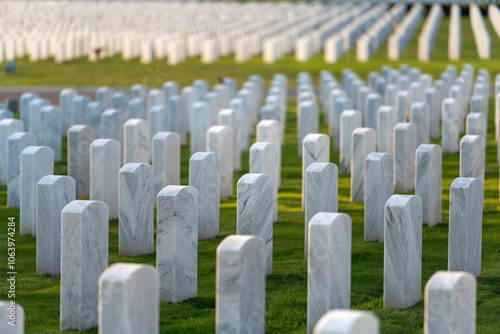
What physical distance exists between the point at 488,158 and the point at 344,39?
16.6 metres

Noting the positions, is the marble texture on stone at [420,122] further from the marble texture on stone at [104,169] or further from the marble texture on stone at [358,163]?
the marble texture on stone at [104,169]

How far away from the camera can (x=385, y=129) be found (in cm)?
1170

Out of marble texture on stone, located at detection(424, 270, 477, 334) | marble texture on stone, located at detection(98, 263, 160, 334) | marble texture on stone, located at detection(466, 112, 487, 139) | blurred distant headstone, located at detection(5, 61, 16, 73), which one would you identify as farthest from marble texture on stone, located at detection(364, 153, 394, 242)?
blurred distant headstone, located at detection(5, 61, 16, 73)

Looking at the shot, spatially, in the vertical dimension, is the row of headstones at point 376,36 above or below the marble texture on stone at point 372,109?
above

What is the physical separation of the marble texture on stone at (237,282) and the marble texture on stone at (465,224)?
1857mm

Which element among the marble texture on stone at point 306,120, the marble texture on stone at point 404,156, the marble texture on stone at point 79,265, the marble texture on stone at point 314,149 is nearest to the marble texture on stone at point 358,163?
the marble texture on stone at point 404,156

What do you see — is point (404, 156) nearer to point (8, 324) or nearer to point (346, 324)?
point (8, 324)

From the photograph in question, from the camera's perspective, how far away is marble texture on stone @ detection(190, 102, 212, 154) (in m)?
12.7

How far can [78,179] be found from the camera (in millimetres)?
10062

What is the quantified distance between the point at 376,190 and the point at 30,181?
2839 mm

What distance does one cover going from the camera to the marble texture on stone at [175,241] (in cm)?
620

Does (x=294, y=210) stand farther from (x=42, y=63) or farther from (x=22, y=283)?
(x=42, y=63)

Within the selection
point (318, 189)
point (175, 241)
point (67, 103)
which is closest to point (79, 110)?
point (67, 103)

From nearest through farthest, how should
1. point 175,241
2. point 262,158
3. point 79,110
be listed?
point 175,241
point 262,158
point 79,110
